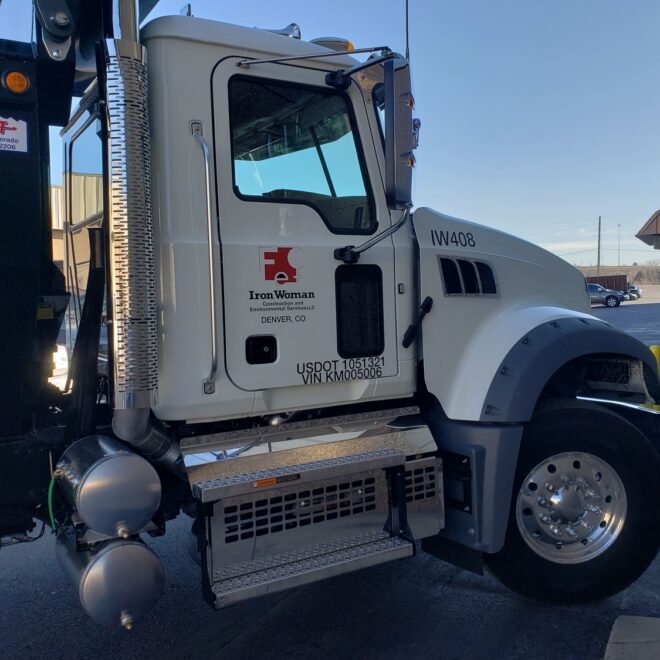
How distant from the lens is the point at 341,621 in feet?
11.6

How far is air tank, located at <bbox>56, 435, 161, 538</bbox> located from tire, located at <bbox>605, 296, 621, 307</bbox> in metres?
Result: 39.6

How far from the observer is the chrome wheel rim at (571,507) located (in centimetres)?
356

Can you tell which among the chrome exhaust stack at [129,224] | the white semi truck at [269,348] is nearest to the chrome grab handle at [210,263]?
the white semi truck at [269,348]

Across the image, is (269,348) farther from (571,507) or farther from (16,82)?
(571,507)

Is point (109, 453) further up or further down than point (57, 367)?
further down

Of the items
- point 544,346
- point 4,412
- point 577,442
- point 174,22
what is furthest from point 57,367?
point 577,442

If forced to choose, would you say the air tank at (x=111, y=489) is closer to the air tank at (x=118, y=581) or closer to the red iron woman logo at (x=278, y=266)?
the air tank at (x=118, y=581)

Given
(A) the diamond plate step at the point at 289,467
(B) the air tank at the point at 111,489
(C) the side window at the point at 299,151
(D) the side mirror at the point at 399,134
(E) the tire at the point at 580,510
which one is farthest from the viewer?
(E) the tire at the point at 580,510

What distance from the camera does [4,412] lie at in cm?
271

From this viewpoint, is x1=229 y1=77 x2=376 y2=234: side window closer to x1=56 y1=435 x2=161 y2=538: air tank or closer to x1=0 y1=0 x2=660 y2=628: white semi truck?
x1=0 y1=0 x2=660 y2=628: white semi truck

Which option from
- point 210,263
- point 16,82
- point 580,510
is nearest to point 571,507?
point 580,510

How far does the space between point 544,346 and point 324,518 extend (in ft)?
4.62

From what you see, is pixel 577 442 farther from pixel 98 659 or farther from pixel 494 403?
pixel 98 659

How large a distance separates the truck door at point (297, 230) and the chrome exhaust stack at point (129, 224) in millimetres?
377
